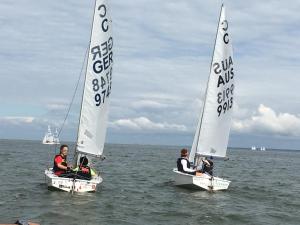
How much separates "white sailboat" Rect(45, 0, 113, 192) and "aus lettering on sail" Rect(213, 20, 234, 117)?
22.2ft

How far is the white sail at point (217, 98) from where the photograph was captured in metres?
28.2

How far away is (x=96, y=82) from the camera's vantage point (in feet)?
78.7

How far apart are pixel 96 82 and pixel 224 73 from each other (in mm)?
7939

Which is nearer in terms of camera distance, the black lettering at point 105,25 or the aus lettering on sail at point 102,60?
the aus lettering on sail at point 102,60

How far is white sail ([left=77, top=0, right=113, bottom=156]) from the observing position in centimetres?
2384

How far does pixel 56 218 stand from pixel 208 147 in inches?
483

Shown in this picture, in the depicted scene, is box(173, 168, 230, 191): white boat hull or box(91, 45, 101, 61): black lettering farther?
box(173, 168, 230, 191): white boat hull

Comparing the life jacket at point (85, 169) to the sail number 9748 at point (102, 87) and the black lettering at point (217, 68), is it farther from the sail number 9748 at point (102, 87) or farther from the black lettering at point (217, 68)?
the black lettering at point (217, 68)

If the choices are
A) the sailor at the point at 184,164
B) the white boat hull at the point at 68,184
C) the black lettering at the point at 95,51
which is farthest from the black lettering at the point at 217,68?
the white boat hull at the point at 68,184

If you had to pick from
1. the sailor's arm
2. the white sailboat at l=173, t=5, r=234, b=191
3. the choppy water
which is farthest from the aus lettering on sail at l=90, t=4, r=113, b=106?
the white sailboat at l=173, t=5, r=234, b=191

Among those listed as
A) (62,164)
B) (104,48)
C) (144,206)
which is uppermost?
(104,48)

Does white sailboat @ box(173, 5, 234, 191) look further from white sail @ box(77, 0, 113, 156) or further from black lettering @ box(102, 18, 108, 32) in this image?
black lettering @ box(102, 18, 108, 32)

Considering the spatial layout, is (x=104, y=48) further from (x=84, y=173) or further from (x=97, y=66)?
(x=84, y=173)

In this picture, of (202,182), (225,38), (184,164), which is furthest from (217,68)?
(202,182)
